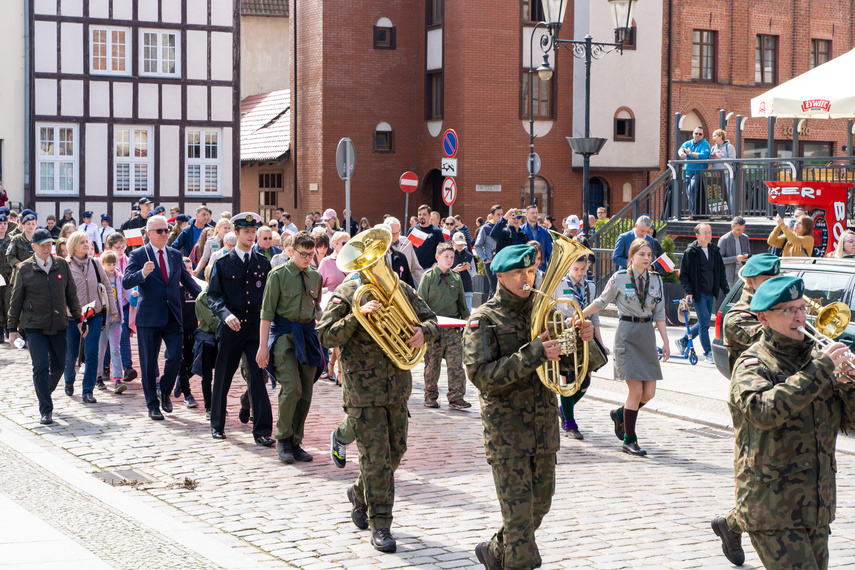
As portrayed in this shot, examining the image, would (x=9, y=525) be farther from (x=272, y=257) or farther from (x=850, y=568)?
(x=272, y=257)

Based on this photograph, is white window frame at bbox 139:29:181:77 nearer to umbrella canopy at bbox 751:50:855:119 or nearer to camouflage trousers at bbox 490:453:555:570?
umbrella canopy at bbox 751:50:855:119

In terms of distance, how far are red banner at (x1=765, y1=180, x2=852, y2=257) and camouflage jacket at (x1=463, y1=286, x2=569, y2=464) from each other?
38.4ft

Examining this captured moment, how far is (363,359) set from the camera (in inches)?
284

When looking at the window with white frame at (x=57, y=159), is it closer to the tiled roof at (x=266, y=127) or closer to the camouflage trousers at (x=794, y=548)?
the tiled roof at (x=266, y=127)

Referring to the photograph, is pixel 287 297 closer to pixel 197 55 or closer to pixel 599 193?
pixel 197 55

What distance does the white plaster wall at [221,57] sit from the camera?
31641 millimetres

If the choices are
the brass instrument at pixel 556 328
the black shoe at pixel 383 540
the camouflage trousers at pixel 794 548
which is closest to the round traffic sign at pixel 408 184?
the black shoe at pixel 383 540

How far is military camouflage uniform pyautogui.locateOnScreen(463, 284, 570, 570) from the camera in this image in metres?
5.68

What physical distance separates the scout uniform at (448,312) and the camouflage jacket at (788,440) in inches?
268

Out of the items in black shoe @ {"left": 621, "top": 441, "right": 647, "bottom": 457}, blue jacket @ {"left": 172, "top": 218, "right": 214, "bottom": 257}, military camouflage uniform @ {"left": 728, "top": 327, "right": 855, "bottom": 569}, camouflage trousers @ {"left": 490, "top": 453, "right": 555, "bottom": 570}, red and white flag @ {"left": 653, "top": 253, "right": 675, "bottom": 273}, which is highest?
blue jacket @ {"left": 172, "top": 218, "right": 214, "bottom": 257}

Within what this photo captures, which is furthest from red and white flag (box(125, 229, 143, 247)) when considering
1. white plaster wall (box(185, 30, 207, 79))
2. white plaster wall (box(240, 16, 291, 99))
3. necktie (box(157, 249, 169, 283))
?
white plaster wall (box(240, 16, 291, 99))

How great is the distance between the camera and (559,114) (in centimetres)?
3566

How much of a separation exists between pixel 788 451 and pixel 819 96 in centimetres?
1086

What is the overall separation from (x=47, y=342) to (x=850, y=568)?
770 centimetres
